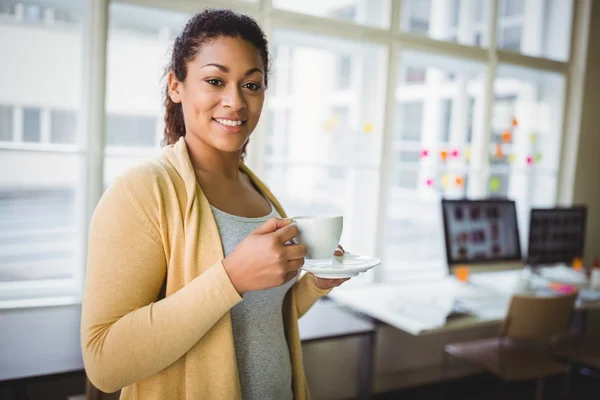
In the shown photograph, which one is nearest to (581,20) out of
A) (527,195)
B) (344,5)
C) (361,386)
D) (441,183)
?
(527,195)

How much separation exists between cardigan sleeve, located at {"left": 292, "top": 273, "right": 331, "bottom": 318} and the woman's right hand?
323mm

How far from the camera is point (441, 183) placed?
11.6 ft

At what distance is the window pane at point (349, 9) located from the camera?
286 centimetres

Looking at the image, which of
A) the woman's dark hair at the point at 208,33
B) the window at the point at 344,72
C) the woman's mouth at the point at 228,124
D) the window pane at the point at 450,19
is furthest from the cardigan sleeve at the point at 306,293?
the window pane at the point at 450,19

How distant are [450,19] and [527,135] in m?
1.17

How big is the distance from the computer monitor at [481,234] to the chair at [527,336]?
1.43 feet

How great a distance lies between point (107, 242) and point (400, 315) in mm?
1785

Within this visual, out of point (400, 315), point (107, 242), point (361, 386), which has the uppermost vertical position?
point (107, 242)

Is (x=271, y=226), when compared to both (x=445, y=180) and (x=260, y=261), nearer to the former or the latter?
(x=260, y=261)

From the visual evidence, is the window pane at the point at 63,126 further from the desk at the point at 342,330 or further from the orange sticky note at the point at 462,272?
the orange sticky note at the point at 462,272

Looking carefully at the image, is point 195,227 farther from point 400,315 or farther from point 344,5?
point 344,5

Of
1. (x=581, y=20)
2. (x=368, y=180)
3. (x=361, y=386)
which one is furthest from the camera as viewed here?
(x=581, y=20)

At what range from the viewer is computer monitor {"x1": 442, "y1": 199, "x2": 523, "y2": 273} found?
2.71 meters

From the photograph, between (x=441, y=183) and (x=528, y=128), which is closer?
(x=441, y=183)
